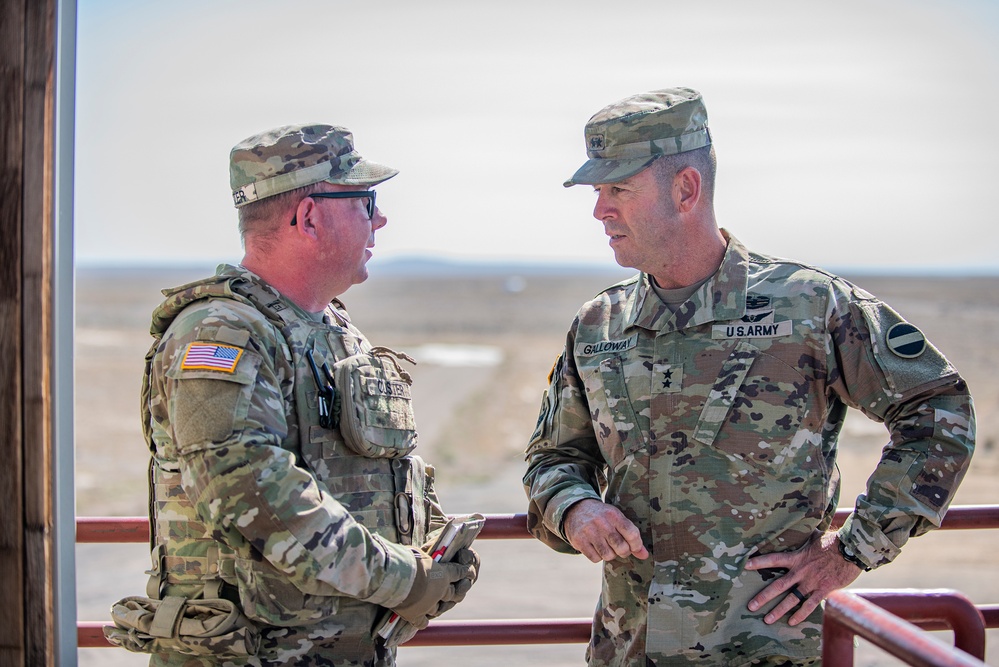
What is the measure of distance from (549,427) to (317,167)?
1.19 m

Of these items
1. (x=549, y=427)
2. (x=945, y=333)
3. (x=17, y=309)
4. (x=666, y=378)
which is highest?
(x=17, y=309)

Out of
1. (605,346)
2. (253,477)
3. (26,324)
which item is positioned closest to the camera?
(26,324)

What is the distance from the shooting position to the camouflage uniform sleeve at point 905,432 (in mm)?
2898

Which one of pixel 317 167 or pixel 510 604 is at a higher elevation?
pixel 317 167

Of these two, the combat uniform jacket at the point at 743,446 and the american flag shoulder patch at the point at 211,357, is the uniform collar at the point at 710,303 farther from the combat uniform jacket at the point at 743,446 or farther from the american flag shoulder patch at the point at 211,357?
the american flag shoulder patch at the point at 211,357

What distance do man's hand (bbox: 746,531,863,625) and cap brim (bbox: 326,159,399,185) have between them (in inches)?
65.1

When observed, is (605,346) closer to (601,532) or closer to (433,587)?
(601,532)

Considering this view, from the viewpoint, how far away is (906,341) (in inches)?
116

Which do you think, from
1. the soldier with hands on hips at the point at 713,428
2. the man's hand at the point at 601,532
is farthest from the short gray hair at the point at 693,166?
the man's hand at the point at 601,532

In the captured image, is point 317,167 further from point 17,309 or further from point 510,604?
point 510,604

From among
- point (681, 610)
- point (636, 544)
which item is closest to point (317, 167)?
point (636, 544)

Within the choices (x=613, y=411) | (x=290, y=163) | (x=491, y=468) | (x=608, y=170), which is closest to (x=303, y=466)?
(x=290, y=163)

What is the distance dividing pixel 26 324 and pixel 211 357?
0.45m

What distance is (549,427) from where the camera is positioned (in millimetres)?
3412
